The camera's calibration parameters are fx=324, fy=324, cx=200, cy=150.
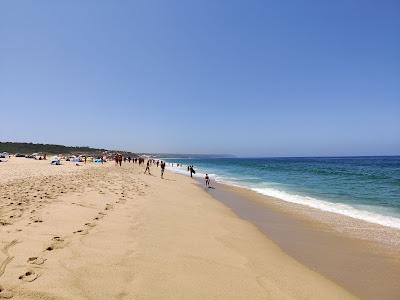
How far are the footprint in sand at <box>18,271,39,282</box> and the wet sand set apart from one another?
5.12 meters

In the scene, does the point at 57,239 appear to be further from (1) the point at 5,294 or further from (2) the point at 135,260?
(1) the point at 5,294

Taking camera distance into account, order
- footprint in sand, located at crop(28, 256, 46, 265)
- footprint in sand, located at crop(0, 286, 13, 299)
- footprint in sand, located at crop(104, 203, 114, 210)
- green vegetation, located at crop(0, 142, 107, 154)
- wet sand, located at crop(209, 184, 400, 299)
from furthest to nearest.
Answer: green vegetation, located at crop(0, 142, 107, 154)
footprint in sand, located at crop(104, 203, 114, 210)
wet sand, located at crop(209, 184, 400, 299)
footprint in sand, located at crop(28, 256, 46, 265)
footprint in sand, located at crop(0, 286, 13, 299)

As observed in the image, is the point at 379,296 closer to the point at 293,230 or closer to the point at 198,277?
the point at 198,277

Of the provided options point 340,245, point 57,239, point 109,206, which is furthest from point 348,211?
point 57,239

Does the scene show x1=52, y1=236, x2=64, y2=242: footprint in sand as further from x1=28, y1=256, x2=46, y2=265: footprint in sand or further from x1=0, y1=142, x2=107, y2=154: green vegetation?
x1=0, y1=142, x2=107, y2=154: green vegetation

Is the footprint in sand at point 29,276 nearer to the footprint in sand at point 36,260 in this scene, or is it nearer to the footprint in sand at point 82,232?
the footprint in sand at point 36,260

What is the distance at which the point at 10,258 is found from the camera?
17.1 feet

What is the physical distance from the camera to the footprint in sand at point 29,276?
4.50m

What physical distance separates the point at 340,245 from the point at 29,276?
24.5ft

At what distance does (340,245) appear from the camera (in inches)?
342

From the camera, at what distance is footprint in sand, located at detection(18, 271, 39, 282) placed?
14.8 feet

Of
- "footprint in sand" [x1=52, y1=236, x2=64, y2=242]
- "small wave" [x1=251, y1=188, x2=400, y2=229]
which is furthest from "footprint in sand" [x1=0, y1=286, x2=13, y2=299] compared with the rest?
"small wave" [x1=251, y1=188, x2=400, y2=229]

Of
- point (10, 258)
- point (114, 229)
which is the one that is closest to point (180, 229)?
point (114, 229)

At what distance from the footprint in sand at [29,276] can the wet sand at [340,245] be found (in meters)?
5.12
